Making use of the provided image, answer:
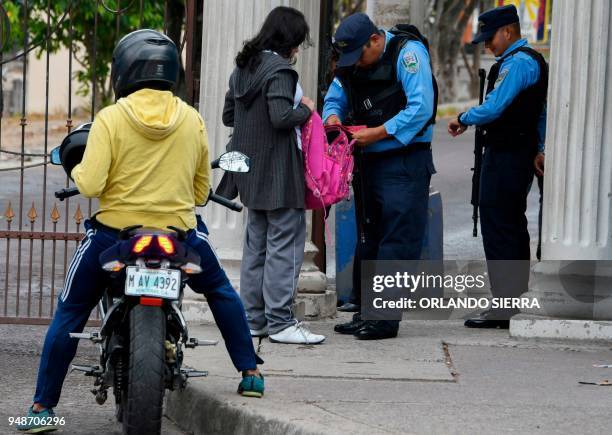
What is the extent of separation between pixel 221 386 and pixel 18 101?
3112 centimetres

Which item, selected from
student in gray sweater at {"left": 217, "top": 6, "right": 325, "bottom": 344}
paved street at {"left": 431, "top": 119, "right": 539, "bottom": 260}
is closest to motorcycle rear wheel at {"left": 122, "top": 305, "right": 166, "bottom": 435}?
student in gray sweater at {"left": 217, "top": 6, "right": 325, "bottom": 344}

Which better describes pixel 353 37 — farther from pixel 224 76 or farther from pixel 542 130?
pixel 542 130

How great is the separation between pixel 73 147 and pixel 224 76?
257 cm

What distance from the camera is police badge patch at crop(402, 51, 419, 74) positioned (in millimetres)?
7664

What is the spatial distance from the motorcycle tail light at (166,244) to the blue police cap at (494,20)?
355cm

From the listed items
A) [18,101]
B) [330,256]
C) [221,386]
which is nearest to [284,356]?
[221,386]

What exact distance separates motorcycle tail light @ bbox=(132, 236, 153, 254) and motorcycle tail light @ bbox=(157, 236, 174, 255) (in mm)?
38

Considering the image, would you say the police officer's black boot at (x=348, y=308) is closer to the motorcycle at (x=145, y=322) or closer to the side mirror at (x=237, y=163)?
the side mirror at (x=237, y=163)

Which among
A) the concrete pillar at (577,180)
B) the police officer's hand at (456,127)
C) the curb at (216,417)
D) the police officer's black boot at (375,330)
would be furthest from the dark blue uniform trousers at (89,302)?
the police officer's hand at (456,127)

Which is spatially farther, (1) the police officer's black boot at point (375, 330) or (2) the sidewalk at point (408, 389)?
(1) the police officer's black boot at point (375, 330)

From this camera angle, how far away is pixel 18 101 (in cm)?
3653

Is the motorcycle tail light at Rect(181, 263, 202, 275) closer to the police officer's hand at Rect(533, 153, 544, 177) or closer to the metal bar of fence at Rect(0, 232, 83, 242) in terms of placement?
the metal bar of fence at Rect(0, 232, 83, 242)

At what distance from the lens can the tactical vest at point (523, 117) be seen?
27.4ft

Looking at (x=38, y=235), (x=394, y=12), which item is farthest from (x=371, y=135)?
(x=394, y=12)
